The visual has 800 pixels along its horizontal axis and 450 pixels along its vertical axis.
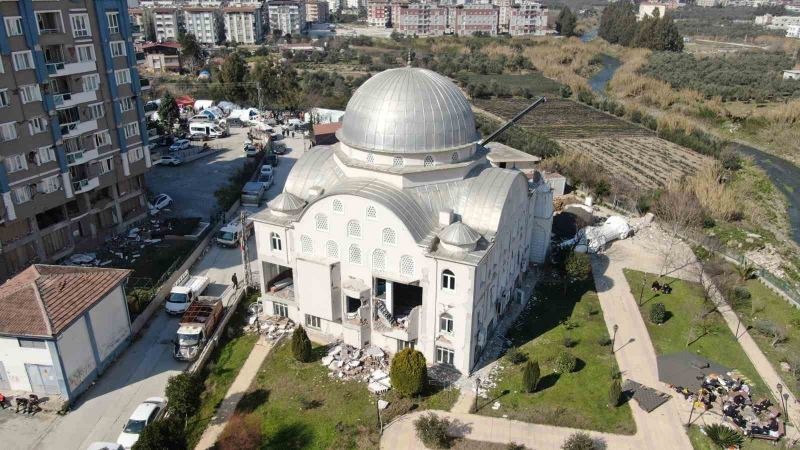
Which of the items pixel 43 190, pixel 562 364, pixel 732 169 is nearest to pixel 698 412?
pixel 562 364

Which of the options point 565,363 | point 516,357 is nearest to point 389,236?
point 516,357

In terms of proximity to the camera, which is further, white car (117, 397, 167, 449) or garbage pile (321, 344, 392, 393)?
garbage pile (321, 344, 392, 393)

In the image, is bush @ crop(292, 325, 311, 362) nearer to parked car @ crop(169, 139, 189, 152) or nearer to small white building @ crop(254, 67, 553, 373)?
small white building @ crop(254, 67, 553, 373)

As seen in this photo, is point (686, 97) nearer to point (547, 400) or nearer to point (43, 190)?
point (547, 400)

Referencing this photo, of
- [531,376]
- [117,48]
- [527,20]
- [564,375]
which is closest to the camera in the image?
[531,376]

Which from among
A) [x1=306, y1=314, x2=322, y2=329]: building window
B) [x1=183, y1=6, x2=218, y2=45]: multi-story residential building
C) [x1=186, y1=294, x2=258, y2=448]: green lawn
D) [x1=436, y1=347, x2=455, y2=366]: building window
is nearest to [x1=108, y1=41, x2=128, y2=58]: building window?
[x1=186, y1=294, x2=258, y2=448]: green lawn

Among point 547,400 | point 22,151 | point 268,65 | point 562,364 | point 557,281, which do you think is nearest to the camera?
point 547,400

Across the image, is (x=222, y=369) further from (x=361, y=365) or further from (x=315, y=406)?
(x=361, y=365)
